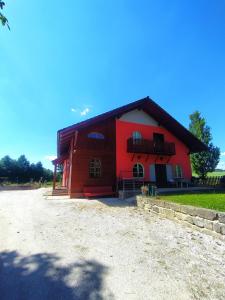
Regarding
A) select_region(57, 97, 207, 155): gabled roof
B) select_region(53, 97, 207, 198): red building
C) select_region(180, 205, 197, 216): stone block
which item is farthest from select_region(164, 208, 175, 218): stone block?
select_region(57, 97, 207, 155): gabled roof

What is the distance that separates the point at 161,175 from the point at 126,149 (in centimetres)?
402

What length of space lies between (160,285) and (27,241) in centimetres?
311

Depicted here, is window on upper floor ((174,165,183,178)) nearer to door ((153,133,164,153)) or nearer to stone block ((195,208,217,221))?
door ((153,133,164,153))

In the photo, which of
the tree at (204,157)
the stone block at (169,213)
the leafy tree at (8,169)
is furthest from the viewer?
the leafy tree at (8,169)

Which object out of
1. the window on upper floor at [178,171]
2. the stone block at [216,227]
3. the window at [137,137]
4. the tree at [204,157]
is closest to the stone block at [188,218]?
the stone block at [216,227]

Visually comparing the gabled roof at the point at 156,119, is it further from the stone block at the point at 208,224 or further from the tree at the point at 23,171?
the tree at the point at 23,171

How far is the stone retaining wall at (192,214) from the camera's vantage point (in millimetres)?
4554

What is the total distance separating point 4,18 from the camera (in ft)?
10.6

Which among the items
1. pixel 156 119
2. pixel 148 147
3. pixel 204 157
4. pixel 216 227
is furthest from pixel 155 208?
pixel 204 157

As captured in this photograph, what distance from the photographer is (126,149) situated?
1465cm

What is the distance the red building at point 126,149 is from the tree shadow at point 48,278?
8.97 meters

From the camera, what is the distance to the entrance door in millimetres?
15406

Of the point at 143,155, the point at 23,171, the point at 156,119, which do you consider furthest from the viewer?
the point at 23,171

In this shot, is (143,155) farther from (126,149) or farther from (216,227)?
(216,227)
